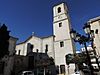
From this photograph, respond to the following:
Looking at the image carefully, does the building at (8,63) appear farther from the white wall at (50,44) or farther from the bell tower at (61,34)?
the bell tower at (61,34)

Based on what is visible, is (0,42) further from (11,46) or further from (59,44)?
(59,44)

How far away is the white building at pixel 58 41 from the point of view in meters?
33.7

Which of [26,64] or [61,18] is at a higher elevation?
[61,18]

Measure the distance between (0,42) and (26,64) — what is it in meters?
17.8

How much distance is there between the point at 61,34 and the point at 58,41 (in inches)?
72.2

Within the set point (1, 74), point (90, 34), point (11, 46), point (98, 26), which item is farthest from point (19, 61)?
point (90, 34)

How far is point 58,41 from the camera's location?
35531mm

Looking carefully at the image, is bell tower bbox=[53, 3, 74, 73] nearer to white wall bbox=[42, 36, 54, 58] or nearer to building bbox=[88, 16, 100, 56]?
white wall bbox=[42, 36, 54, 58]

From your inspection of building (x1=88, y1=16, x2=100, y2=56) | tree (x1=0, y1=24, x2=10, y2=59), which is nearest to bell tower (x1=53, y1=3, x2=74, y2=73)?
building (x1=88, y1=16, x2=100, y2=56)

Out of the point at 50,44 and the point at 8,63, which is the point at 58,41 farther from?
the point at 8,63

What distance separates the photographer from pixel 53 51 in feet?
117

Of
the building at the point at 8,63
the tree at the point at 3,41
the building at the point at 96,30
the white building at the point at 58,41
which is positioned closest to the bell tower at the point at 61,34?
the white building at the point at 58,41

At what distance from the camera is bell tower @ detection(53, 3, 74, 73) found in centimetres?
3359

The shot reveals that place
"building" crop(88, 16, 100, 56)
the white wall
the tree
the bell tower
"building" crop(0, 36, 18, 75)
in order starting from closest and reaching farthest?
1. the tree
2. "building" crop(88, 16, 100, 56)
3. "building" crop(0, 36, 18, 75)
4. the bell tower
5. the white wall
